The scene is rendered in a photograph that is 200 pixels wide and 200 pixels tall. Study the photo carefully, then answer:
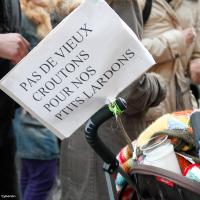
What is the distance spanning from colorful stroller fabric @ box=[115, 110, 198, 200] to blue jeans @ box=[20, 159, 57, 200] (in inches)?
70.8

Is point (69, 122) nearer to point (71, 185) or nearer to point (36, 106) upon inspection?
point (36, 106)

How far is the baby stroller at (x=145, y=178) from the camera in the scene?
1237 millimetres

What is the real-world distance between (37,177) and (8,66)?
1.46 m

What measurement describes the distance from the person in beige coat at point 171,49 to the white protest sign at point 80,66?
0.99 metres

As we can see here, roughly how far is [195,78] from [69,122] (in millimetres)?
1273

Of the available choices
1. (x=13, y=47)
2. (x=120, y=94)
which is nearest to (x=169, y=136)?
(x=120, y=94)

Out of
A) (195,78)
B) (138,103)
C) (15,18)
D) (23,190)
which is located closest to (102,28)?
(138,103)

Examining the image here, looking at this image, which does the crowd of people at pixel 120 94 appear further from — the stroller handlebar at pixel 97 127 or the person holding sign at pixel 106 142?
the stroller handlebar at pixel 97 127

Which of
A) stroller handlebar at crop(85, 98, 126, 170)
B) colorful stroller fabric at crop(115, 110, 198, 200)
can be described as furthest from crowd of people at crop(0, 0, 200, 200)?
stroller handlebar at crop(85, 98, 126, 170)

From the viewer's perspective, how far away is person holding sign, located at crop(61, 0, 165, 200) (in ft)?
6.47

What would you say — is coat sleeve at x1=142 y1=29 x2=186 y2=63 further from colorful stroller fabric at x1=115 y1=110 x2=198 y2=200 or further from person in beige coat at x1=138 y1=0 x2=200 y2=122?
colorful stroller fabric at x1=115 y1=110 x2=198 y2=200

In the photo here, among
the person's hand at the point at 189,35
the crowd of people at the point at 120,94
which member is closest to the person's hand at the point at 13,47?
the crowd of people at the point at 120,94

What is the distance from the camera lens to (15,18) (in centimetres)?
211

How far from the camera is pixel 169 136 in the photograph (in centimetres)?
146
